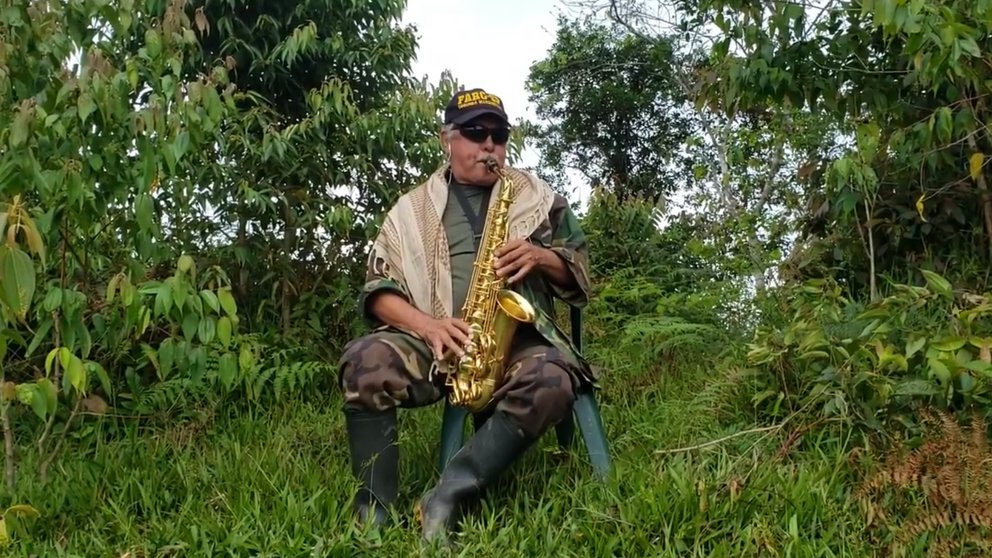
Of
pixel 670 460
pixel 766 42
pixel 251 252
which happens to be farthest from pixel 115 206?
pixel 766 42

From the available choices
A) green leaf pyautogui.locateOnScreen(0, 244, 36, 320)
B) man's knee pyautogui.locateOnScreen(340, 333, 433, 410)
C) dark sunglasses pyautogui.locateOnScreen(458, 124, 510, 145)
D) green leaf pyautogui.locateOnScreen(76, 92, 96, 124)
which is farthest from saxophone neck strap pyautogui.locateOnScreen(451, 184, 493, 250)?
green leaf pyautogui.locateOnScreen(0, 244, 36, 320)

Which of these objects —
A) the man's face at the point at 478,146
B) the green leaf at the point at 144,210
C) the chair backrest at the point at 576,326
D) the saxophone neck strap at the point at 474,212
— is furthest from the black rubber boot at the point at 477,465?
the green leaf at the point at 144,210

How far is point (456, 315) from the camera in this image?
137 inches

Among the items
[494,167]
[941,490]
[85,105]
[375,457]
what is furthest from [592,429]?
[85,105]

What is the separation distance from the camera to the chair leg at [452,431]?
3.47 meters

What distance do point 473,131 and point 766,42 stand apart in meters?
1.64

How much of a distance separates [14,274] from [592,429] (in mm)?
2043

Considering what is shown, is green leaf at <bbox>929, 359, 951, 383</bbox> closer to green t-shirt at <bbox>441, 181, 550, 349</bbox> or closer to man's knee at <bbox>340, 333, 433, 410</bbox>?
green t-shirt at <bbox>441, 181, 550, 349</bbox>

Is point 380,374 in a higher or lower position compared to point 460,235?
lower

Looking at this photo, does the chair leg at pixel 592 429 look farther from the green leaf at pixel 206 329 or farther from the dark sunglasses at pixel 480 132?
A: the green leaf at pixel 206 329

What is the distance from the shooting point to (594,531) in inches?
121

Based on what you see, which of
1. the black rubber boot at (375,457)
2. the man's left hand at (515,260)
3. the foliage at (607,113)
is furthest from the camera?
the foliage at (607,113)

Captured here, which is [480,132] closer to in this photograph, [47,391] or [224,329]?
[224,329]

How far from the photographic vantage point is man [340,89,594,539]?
124 inches
